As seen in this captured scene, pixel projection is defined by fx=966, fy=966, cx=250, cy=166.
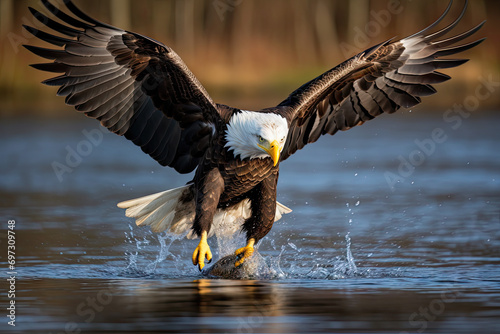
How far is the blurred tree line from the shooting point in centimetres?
2625

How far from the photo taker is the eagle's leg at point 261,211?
7516mm

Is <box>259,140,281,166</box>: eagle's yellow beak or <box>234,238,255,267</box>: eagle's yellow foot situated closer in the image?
<box>259,140,281,166</box>: eagle's yellow beak

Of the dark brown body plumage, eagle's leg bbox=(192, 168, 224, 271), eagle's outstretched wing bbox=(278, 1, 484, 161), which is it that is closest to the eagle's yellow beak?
the dark brown body plumage

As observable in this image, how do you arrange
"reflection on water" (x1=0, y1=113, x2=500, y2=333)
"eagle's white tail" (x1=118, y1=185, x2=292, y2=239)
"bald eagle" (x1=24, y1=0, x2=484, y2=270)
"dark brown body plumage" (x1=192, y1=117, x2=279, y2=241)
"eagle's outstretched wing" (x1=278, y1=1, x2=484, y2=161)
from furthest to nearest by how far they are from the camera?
"eagle's outstretched wing" (x1=278, y1=1, x2=484, y2=161) < "eagle's white tail" (x1=118, y1=185, x2=292, y2=239) < "dark brown body plumage" (x1=192, y1=117, x2=279, y2=241) < "bald eagle" (x1=24, y1=0, x2=484, y2=270) < "reflection on water" (x1=0, y1=113, x2=500, y2=333)

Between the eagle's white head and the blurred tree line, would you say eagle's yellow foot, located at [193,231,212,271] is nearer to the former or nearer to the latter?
the eagle's white head

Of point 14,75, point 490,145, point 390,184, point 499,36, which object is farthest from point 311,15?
point 390,184

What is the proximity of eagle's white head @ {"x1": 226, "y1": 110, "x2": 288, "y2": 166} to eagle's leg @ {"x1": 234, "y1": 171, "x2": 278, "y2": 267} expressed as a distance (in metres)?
0.40

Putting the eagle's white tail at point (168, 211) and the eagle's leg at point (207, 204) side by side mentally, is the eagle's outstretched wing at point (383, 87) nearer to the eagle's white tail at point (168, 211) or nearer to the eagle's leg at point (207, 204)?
the eagle's white tail at point (168, 211)

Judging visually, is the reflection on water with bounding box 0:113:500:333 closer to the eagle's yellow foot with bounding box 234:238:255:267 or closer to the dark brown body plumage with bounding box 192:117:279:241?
the eagle's yellow foot with bounding box 234:238:255:267

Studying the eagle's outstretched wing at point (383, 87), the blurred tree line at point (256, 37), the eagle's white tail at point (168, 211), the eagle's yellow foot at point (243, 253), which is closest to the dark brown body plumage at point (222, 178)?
the eagle's yellow foot at point (243, 253)

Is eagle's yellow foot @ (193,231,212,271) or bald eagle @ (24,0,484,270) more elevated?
bald eagle @ (24,0,484,270)

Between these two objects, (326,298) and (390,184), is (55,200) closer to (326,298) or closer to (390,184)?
(390,184)

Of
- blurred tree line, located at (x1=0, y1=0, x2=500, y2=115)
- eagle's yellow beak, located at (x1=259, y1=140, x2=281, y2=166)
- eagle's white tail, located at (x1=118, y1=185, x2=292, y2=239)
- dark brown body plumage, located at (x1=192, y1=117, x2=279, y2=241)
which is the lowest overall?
eagle's white tail, located at (x1=118, y1=185, x2=292, y2=239)

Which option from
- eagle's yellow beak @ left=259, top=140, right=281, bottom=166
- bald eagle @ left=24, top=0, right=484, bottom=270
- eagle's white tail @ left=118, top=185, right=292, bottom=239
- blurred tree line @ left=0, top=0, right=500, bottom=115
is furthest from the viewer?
blurred tree line @ left=0, top=0, right=500, bottom=115
